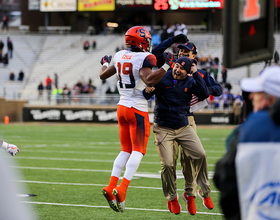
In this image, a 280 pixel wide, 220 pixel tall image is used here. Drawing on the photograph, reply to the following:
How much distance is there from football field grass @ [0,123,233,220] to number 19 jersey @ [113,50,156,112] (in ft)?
4.32

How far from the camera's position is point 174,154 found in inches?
294

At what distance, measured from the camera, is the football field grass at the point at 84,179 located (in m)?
7.61

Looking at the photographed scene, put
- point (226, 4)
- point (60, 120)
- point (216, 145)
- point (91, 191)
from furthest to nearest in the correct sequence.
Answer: point (60, 120), point (216, 145), point (91, 191), point (226, 4)

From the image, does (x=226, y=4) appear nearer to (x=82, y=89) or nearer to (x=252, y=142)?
(x=252, y=142)

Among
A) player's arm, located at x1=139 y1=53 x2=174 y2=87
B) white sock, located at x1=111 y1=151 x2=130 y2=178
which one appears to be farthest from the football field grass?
player's arm, located at x1=139 y1=53 x2=174 y2=87

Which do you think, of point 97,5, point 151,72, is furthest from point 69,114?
point 151,72

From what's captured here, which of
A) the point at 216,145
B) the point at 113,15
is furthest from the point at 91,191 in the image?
the point at 113,15

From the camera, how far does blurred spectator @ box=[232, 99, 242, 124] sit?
26.7 metres

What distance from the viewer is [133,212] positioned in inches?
299

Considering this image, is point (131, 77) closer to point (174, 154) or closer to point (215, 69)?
point (174, 154)

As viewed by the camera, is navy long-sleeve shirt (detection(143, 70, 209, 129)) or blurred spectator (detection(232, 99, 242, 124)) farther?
blurred spectator (detection(232, 99, 242, 124))

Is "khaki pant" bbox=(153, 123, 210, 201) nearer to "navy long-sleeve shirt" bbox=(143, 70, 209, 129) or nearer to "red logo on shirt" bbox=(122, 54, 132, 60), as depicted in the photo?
"navy long-sleeve shirt" bbox=(143, 70, 209, 129)

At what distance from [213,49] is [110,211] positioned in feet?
102

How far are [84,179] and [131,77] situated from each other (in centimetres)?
405
